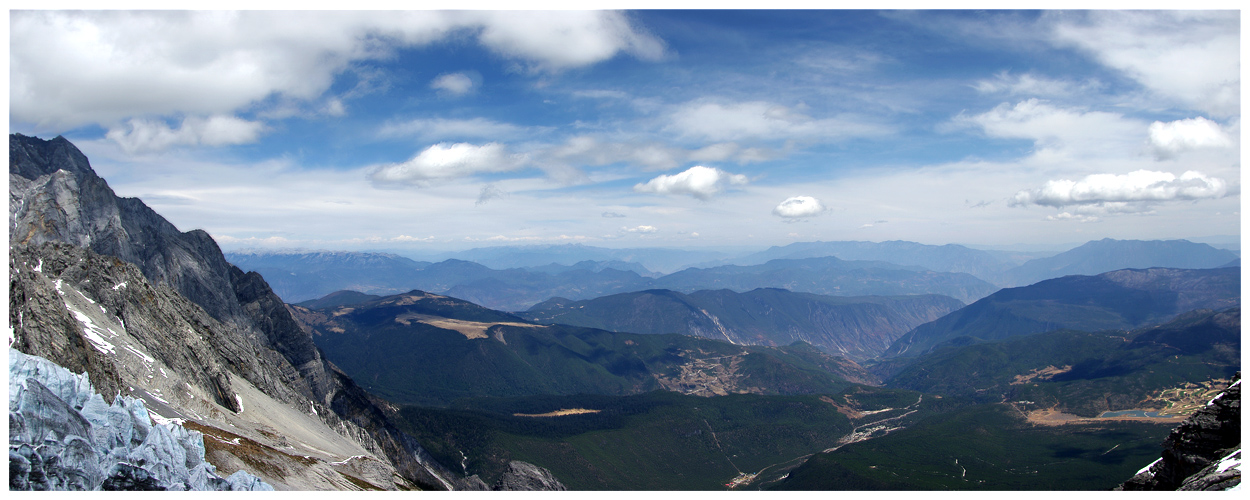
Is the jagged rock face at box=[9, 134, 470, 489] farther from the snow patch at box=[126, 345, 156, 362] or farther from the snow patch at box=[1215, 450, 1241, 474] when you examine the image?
the snow patch at box=[1215, 450, 1241, 474]

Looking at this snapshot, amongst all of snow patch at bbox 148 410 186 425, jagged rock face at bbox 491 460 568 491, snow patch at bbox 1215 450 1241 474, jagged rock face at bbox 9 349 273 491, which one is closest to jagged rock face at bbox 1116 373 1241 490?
snow patch at bbox 1215 450 1241 474

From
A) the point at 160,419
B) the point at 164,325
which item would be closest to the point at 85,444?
the point at 160,419

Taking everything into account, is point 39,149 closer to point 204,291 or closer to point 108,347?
point 204,291

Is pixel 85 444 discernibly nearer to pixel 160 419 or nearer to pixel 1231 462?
pixel 160 419

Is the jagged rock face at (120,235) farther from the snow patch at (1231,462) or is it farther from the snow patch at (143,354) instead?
the snow patch at (1231,462)
